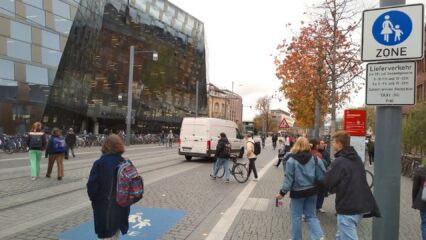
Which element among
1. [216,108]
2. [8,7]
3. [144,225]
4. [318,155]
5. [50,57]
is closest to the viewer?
[144,225]

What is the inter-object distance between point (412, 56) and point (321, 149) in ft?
20.2

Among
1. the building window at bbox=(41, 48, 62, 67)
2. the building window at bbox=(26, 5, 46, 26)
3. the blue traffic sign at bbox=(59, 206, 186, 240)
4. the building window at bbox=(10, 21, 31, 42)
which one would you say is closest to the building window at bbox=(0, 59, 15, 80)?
the building window at bbox=(10, 21, 31, 42)

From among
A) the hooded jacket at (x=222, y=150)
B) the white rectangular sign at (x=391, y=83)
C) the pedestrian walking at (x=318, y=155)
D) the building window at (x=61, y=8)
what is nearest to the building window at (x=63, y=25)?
the building window at (x=61, y=8)

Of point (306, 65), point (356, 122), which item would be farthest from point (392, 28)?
point (306, 65)

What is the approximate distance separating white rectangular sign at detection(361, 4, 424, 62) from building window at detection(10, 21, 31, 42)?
98.9ft

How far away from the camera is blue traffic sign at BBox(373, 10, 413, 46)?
439 cm

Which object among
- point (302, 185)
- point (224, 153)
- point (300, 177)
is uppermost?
point (300, 177)

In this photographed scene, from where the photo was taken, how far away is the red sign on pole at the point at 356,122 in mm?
15352

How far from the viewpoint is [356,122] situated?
1539 centimetres

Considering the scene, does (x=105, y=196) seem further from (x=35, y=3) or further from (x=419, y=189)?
(x=35, y=3)

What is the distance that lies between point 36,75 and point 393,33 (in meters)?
31.6

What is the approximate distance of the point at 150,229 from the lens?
767cm

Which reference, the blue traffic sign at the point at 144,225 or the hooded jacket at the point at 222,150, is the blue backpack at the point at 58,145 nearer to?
the hooded jacket at the point at 222,150

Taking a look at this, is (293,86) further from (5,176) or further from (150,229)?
(150,229)
